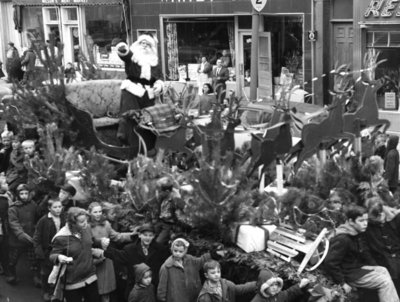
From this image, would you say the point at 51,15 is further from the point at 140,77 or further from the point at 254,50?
the point at 140,77

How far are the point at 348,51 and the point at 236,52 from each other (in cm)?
405

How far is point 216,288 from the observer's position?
21.9 feet

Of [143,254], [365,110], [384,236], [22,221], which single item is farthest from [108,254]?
[365,110]

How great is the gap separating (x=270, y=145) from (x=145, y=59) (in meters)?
2.87

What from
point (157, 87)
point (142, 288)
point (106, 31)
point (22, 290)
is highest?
point (106, 31)

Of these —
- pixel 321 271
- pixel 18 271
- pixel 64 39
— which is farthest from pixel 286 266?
pixel 64 39

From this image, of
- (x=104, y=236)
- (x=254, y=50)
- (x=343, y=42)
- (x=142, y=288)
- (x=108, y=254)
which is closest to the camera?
(x=142, y=288)

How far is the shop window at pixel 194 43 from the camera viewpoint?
2186cm

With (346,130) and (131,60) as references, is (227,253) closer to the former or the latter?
(346,130)

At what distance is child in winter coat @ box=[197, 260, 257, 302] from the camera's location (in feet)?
21.7

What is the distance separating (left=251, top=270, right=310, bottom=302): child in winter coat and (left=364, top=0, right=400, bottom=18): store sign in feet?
35.2

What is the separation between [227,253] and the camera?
24.1ft

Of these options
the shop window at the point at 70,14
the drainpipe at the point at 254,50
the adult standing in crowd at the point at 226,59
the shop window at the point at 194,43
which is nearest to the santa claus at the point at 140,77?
the drainpipe at the point at 254,50

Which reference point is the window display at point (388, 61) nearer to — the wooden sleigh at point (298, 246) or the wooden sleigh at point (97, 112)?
the wooden sleigh at point (97, 112)
